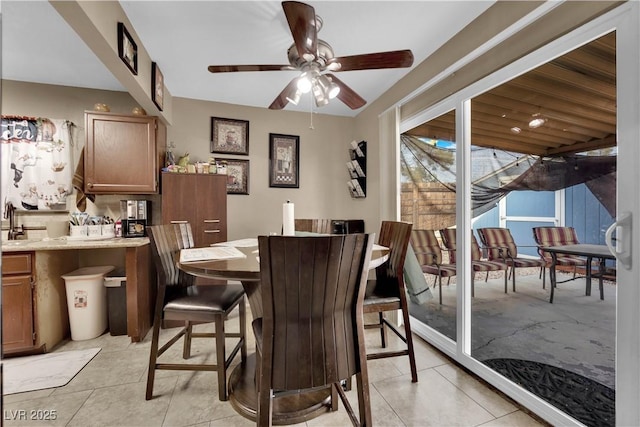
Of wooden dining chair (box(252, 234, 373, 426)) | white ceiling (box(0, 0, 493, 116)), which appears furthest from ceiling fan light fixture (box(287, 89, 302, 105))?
wooden dining chair (box(252, 234, 373, 426))

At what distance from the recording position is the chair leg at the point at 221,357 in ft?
5.83

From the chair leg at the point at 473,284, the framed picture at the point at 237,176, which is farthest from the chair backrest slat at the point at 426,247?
the framed picture at the point at 237,176

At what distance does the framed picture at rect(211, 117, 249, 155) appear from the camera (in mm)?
3574

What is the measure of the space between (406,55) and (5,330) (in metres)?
3.57

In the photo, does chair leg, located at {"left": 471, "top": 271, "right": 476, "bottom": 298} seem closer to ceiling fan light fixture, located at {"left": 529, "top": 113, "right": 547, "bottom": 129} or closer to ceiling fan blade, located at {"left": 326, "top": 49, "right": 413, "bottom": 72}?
ceiling fan light fixture, located at {"left": 529, "top": 113, "right": 547, "bottom": 129}

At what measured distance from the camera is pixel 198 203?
310 centimetres

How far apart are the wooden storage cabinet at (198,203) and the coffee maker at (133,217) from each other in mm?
331

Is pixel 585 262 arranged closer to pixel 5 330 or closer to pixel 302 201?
pixel 302 201

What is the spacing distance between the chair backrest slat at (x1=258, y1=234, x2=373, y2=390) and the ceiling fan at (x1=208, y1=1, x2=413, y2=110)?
123 cm

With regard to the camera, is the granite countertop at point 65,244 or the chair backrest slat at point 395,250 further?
the granite countertop at point 65,244

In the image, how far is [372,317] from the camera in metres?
3.14

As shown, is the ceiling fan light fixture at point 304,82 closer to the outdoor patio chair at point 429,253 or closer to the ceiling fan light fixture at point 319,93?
the ceiling fan light fixture at point 319,93

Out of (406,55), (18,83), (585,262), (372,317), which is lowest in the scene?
(372,317)

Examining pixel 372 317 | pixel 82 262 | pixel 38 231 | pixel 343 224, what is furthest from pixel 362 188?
pixel 38 231
